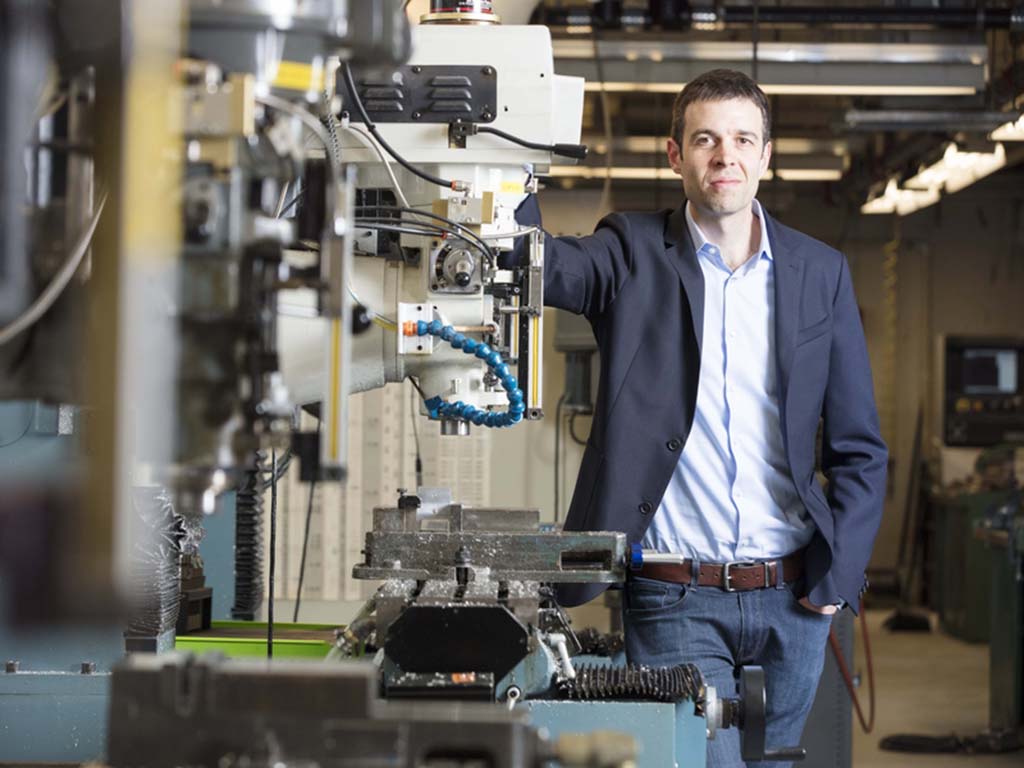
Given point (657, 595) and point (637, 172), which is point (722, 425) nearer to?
point (657, 595)

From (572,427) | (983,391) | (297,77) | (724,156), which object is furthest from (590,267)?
(983,391)

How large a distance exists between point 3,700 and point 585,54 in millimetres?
3031

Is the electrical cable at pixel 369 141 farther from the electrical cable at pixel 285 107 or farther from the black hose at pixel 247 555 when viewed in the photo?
the black hose at pixel 247 555

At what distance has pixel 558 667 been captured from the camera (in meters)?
1.69

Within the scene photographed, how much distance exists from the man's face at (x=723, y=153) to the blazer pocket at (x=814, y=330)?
0.23 m

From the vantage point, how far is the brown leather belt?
2.24 m

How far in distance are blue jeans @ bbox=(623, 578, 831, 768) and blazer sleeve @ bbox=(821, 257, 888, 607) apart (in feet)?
0.53

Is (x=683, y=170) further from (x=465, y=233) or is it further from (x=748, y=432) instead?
(x=465, y=233)

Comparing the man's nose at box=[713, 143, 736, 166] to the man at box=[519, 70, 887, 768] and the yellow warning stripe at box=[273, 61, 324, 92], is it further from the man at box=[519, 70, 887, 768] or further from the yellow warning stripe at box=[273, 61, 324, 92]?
the yellow warning stripe at box=[273, 61, 324, 92]

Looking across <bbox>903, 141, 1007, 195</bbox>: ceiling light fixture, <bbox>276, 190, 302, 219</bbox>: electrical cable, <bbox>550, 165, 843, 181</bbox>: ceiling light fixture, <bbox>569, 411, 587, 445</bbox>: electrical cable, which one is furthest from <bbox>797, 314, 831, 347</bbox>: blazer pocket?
<bbox>550, 165, 843, 181</bbox>: ceiling light fixture

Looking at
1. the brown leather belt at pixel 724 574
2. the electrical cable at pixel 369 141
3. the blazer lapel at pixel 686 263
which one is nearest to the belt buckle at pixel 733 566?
the brown leather belt at pixel 724 574

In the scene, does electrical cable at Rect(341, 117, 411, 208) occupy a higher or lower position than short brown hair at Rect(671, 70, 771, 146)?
lower

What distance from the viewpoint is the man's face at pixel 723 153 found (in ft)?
7.47

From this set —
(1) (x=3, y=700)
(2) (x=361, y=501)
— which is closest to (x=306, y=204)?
(1) (x=3, y=700)
